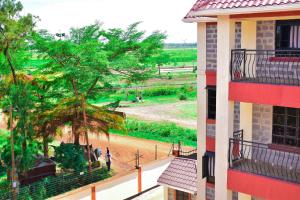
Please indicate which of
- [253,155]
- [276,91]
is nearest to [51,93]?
[253,155]

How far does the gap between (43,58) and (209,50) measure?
11.6 metres

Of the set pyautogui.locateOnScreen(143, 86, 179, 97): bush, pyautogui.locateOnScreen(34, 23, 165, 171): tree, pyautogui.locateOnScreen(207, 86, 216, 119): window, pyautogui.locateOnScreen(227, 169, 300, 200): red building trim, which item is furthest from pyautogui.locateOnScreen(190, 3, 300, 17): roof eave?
pyautogui.locateOnScreen(143, 86, 179, 97): bush

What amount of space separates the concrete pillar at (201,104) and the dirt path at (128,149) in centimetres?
1082

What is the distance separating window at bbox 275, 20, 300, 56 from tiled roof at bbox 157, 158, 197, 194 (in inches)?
211

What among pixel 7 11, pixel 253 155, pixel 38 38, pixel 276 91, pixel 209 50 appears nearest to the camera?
pixel 276 91

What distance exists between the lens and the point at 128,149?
27.1 m

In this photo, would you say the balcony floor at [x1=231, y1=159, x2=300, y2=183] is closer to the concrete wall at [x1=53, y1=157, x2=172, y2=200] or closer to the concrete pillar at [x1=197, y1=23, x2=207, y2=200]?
the concrete pillar at [x1=197, y1=23, x2=207, y2=200]

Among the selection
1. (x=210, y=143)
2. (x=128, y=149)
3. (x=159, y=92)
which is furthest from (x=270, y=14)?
(x=159, y=92)

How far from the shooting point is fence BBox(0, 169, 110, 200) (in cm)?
1494

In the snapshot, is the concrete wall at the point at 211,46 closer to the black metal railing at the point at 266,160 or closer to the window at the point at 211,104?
the window at the point at 211,104

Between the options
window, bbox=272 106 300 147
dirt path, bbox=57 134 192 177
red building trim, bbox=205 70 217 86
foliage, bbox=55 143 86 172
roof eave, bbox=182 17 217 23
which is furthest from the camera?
dirt path, bbox=57 134 192 177

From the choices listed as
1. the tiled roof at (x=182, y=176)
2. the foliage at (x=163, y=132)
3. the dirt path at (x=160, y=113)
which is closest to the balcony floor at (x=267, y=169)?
the tiled roof at (x=182, y=176)

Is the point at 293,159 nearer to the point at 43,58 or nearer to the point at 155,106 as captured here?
the point at 43,58

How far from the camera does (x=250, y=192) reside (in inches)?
338
